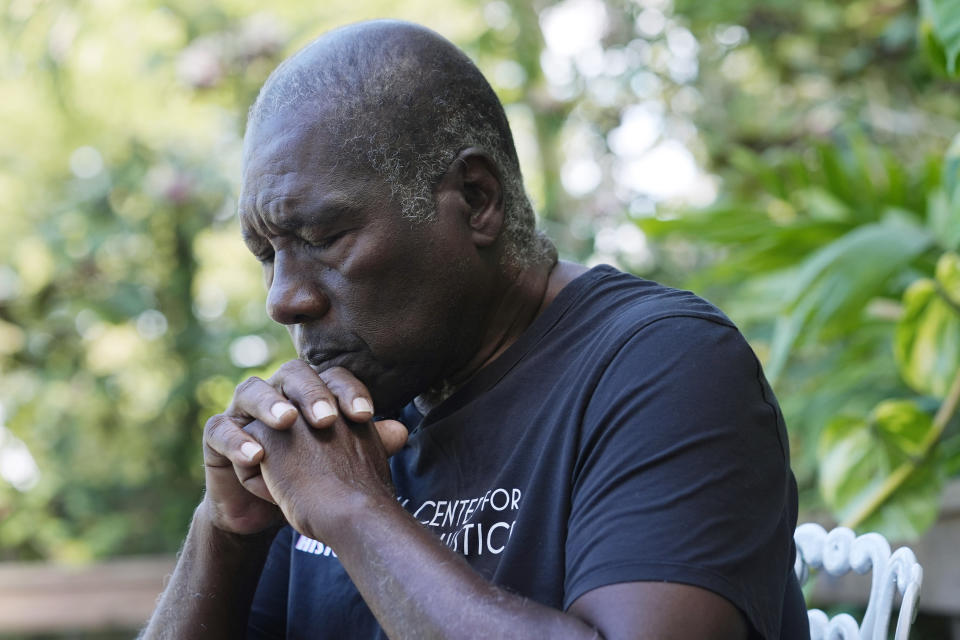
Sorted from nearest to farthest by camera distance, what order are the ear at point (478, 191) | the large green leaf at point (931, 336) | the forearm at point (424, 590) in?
the forearm at point (424, 590)
the ear at point (478, 191)
the large green leaf at point (931, 336)

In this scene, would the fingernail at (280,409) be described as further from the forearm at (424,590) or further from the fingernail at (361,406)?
the forearm at (424,590)

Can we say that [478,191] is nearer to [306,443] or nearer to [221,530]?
[306,443]

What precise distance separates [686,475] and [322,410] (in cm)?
49

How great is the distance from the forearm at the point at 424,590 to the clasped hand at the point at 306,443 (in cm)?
5

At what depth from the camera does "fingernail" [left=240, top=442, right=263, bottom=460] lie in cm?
136

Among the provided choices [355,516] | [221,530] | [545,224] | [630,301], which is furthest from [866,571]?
[545,224]

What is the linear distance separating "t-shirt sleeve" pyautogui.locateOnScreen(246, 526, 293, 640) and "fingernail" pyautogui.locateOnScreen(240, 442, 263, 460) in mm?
544

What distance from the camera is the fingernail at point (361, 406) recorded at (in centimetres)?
139

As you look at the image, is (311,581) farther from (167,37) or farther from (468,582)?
(167,37)

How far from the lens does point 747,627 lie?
116cm

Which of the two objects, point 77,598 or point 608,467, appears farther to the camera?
point 77,598

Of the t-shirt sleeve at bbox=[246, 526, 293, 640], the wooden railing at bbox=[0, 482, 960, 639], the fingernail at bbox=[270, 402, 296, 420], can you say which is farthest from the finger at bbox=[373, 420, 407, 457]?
the wooden railing at bbox=[0, 482, 960, 639]

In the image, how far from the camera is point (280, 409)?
4.44 feet

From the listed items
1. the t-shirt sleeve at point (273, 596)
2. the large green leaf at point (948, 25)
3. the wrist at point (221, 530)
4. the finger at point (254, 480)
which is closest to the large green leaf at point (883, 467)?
the large green leaf at point (948, 25)
